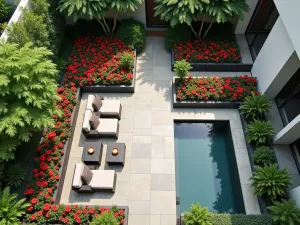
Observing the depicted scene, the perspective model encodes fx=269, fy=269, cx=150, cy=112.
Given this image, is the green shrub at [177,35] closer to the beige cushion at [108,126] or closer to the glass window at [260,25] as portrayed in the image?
the glass window at [260,25]

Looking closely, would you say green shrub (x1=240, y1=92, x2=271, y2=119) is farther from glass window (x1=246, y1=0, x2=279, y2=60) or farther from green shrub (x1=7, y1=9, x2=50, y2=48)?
green shrub (x1=7, y1=9, x2=50, y2=48)

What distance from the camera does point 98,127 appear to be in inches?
476

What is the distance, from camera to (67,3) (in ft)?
41.9

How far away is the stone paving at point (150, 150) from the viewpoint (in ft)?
34.7

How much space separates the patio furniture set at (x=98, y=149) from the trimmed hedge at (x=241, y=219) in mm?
4141

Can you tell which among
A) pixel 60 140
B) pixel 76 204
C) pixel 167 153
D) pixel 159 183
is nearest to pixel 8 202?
pixel 76 204

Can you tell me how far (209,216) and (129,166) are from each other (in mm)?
3878

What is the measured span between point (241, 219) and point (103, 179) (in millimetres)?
5351

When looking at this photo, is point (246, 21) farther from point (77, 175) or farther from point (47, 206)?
point (47, 206)

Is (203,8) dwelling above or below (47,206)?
above

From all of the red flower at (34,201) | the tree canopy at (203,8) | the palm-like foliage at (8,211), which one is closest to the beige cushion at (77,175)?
the red flower at (34,201)

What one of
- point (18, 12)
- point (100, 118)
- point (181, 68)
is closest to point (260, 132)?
point (181, 68)

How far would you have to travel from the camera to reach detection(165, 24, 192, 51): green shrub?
14672mm

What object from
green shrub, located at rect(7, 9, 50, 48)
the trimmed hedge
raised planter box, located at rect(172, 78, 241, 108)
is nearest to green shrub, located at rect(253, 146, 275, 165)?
the trimmed hedge
